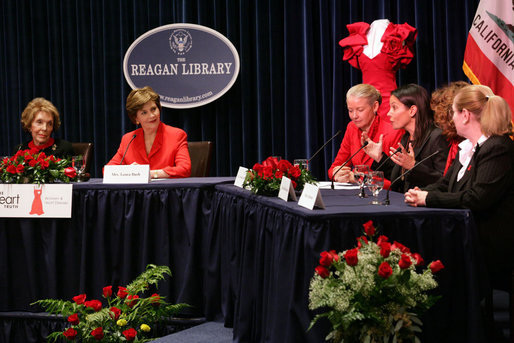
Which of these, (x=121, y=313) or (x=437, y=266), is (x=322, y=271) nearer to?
(x=437, y=266)

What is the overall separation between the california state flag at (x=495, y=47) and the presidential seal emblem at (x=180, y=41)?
7.04 feet

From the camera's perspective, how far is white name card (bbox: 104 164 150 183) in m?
3.30

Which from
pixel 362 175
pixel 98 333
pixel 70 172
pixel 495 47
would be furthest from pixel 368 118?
pixel 98 333

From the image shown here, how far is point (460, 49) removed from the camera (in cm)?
476

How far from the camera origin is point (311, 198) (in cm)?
206

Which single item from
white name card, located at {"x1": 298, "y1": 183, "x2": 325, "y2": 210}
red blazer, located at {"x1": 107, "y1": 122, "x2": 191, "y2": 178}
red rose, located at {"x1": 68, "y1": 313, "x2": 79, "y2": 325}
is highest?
red blazer, located at {"x1": 107, "y1": 122, "x2": 191, "y2": 178}

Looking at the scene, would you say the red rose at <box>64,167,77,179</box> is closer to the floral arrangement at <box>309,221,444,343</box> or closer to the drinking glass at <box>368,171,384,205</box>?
the drinking glass at <box>368,171,384,205</box>

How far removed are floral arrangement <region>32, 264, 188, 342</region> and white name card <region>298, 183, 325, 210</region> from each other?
107cm

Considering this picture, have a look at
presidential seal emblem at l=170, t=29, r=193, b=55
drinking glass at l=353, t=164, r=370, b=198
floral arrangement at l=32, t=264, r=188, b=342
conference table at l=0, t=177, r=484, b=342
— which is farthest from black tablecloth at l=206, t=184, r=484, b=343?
presidential seal emblem at l=170, t=29, r=193, b=55

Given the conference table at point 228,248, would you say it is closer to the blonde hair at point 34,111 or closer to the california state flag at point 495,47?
the blonde hair at point 34,111

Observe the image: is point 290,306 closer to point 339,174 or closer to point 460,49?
point 339,174

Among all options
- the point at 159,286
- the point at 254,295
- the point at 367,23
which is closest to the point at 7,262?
the point at 159,286

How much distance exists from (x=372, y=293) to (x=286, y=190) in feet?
2.23

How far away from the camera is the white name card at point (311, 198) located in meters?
2.03
